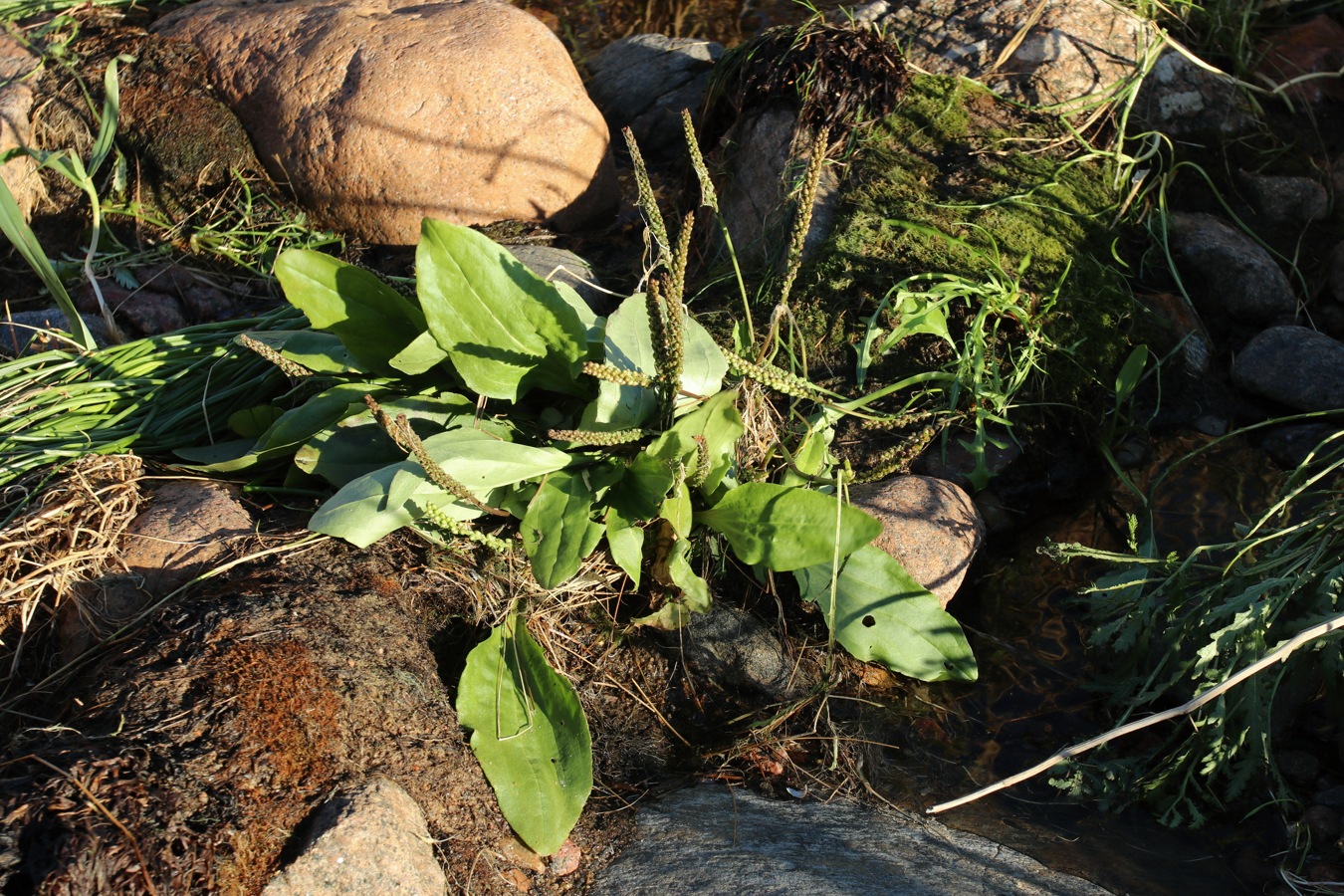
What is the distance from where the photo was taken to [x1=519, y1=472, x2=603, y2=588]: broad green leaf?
81.0 inches

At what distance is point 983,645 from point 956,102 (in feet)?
6.82

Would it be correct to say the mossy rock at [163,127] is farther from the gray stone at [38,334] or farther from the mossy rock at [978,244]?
the mossy rock at [978,244]

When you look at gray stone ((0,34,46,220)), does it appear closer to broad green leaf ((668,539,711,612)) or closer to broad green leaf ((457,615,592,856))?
broad green leaf ((457,615,592,856))

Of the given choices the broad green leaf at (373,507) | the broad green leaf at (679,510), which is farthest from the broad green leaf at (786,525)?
the broad green leaf at (373,507)

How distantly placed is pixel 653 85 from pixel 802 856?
3688mm

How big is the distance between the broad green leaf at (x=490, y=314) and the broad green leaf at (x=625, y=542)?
38 cm

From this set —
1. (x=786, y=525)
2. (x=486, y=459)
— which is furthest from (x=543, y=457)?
(x=786, y=525)

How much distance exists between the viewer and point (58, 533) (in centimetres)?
215

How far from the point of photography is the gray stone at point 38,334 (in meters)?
2.95

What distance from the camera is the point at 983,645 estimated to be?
2623 mm

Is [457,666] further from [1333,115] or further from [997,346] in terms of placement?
[1333,115]

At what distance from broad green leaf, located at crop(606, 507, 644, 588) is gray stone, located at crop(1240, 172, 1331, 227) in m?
2.93

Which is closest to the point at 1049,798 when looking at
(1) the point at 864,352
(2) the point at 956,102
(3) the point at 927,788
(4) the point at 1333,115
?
(3) the point at 927,788

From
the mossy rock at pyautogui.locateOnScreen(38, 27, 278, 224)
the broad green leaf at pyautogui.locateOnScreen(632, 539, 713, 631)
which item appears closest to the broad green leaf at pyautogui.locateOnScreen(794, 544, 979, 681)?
the broad green leaf at pyautogui.locateOnScreen(632, 539, 713, 631)
